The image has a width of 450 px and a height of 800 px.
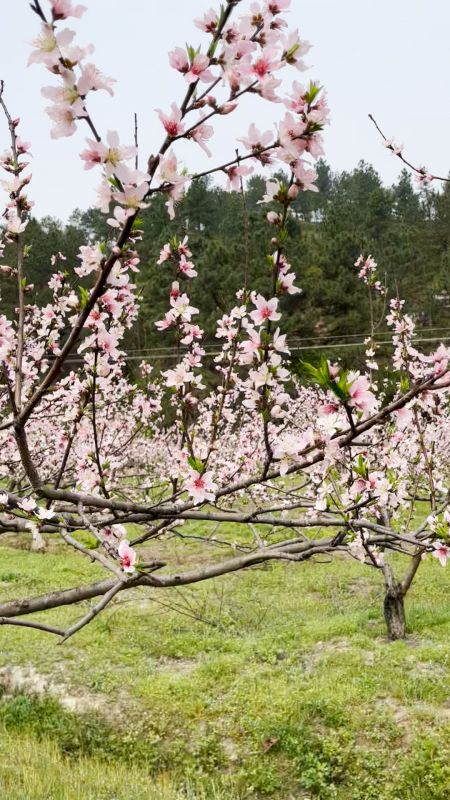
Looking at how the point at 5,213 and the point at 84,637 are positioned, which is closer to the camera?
the point at 5,213

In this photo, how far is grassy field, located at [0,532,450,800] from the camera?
16.2 ft

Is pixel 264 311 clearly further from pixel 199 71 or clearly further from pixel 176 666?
pixel 176 666

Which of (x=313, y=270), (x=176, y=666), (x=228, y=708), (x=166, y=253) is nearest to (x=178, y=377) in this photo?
(x=166, y=253)

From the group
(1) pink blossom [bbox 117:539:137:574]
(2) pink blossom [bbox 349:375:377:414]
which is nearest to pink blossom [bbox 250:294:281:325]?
(2) pink blossom [bbox 349:375:377:414]

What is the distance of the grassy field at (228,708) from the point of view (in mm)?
4930

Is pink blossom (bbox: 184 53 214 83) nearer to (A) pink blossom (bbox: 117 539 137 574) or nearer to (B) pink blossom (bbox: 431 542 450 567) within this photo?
(A) pink blossom (bbox: 117 539 137 574)

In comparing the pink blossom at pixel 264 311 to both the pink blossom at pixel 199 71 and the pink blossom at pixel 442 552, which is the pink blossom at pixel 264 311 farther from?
the pink blossom at pixel 442 552

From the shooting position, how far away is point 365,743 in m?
5.30

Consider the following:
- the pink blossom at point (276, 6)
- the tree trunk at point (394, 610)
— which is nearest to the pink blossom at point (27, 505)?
the pink blossom at point (276, 6)

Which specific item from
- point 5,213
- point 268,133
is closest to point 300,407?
point 5,213

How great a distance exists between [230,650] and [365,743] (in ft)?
7.70

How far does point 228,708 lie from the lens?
19.0 ft

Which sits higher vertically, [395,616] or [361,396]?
[361,396]

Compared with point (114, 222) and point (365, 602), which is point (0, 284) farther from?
point (114, 222)
